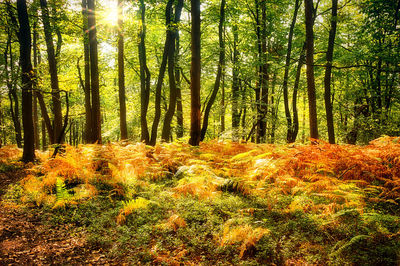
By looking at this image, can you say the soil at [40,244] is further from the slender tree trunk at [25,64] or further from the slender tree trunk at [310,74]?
the slender tree trunk at [310,74]

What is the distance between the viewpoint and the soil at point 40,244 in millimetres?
3124

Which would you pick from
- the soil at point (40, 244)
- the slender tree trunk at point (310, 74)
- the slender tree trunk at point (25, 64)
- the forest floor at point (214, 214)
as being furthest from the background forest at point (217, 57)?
the soil at point (40, 244)

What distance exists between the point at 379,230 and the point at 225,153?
5022 mm

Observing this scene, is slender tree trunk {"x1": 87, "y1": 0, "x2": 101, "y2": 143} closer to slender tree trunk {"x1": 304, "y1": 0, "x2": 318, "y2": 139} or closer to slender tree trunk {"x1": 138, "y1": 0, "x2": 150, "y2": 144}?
slender tree trunk {"x1": 138, "y1": 0, "x2": 150, "y2": 144}

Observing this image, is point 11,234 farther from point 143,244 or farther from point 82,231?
point 143,244

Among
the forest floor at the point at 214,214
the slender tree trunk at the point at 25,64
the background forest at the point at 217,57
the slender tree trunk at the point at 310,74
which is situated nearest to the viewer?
the forest floor at the point at 214,214

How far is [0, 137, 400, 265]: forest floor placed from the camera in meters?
3.04

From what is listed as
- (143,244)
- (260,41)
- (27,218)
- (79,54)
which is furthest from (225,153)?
(79,54)

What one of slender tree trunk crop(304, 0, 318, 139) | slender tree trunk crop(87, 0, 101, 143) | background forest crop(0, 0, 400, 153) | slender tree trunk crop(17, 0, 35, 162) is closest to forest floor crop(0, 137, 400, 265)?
slender tree trunk crop(304, 0, 318, 139)

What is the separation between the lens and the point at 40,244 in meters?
3.53

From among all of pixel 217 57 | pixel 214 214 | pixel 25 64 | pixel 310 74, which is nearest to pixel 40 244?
pixel 214 214

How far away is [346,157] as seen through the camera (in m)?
5.21

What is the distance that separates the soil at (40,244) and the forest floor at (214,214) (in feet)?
0.05

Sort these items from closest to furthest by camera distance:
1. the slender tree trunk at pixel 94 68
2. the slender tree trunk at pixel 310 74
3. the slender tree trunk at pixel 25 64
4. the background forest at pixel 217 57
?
the slender tree trunk at pixel 25 64 → the slender tree trunk at pixel 310 74 → the slender tree trunk at pixel 94 68 → the background forest at pixel 217 57
